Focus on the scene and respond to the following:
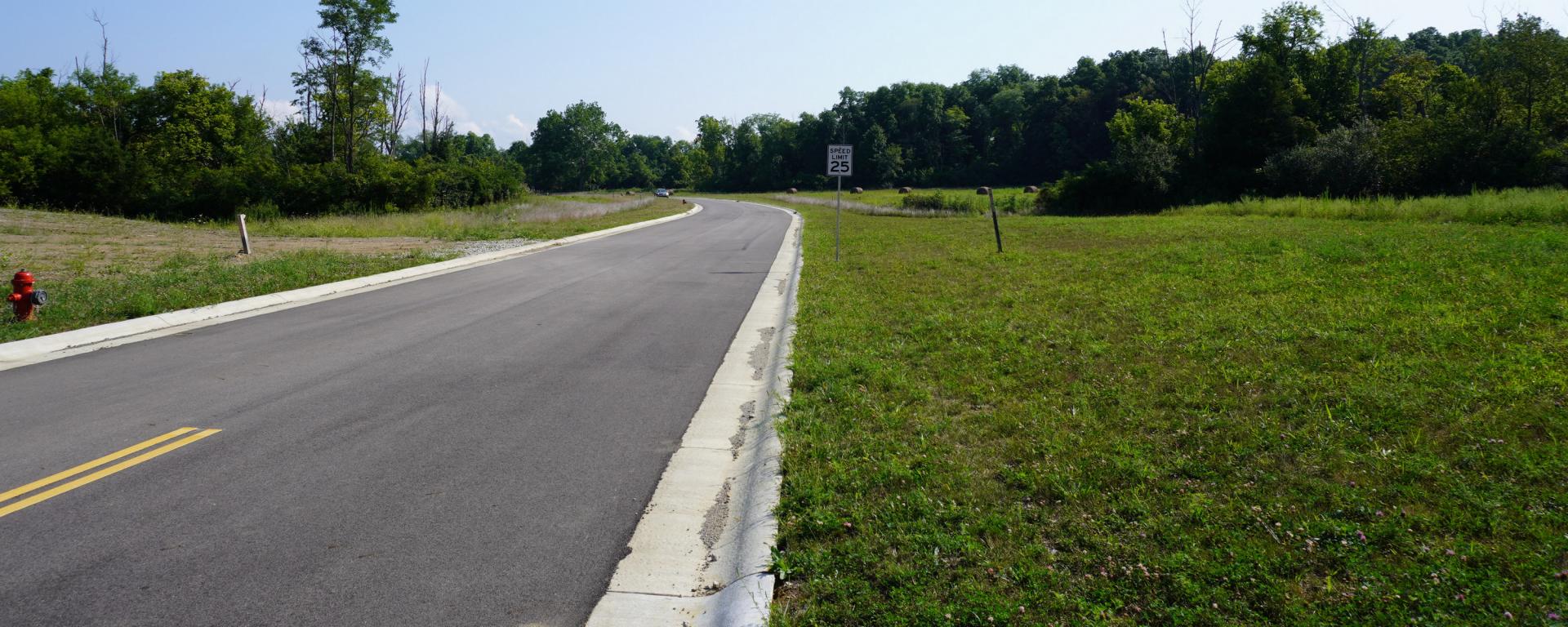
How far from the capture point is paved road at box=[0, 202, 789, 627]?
133 inches

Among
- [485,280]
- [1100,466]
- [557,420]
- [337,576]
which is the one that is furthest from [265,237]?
[1100,466]

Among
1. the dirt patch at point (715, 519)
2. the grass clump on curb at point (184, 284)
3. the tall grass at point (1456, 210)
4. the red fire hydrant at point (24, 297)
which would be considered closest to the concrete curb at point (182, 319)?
the grass clump on curb at point (184, 284)

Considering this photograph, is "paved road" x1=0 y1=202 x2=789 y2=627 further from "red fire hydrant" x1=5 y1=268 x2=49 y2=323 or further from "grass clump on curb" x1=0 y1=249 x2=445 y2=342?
"red fire hydrant" x1=5 y1=268 x2=49 y2=323

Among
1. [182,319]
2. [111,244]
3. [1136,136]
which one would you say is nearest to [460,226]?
[111,244]

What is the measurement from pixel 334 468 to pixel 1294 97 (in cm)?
6222

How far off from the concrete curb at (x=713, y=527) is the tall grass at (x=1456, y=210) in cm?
2173

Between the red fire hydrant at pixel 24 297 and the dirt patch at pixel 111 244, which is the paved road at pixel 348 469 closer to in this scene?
the red fire hydrant at pixel 24 297

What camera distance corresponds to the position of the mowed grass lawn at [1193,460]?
121 inches

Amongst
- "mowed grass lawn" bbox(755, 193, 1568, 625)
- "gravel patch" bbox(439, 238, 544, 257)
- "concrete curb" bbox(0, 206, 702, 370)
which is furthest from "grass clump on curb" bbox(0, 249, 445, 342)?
"mowed grass lawn" bbox(755, 193, 1568, 625)

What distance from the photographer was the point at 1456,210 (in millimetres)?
21719

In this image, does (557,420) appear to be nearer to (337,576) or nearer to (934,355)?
(337,576)

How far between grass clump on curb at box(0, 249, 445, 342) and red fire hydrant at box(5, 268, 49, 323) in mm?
135

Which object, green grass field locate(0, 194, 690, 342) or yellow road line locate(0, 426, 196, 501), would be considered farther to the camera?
green grass field locate(0, 194, 690, 342)

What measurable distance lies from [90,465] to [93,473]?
0.58 ft
